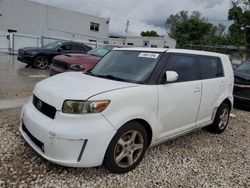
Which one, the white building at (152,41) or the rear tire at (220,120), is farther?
the white building at (152,41)

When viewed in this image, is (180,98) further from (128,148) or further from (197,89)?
(128,148)

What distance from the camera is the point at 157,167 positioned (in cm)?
319

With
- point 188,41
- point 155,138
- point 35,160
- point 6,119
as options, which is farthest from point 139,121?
point 188,41

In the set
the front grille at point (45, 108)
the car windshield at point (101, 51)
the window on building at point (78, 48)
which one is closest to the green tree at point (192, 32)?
the window on building at point (78, 48)

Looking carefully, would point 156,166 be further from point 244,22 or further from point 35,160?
point 244,22

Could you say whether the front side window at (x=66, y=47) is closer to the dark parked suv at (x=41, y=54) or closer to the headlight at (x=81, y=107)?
the dark parked suv at (x=41, y=54)

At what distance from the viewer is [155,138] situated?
10.5 feet

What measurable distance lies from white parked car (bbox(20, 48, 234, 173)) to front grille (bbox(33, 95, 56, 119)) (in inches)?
0.5

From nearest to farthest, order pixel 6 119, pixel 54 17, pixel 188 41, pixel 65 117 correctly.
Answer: pixel 65 117, pixel 6 119, pixel 54 17, pixel 188 41

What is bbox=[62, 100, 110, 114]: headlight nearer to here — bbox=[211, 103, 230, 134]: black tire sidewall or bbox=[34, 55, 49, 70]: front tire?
bbox=[211, 103, 230, 134]: black tire sidewall

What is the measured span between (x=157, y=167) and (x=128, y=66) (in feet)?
5.10

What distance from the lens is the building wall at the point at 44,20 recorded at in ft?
84.2

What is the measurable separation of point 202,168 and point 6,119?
3.61 meters

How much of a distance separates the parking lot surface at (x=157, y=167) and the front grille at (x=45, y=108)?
710mm
